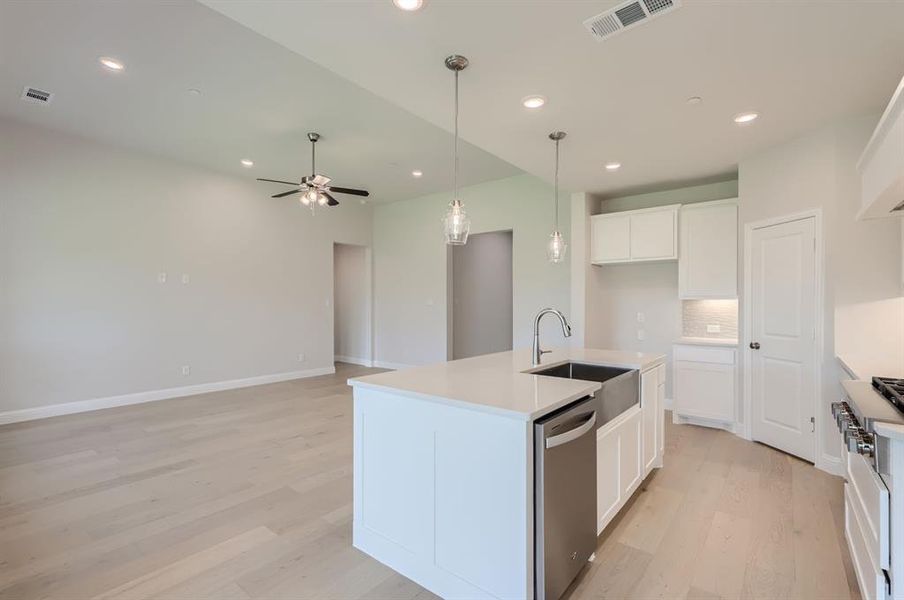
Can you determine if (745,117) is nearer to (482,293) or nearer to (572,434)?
(572,434)

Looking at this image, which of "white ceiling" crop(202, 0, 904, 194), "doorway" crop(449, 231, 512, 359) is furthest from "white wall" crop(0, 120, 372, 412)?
"white ceiling" crop(202, 0, 904, 194)

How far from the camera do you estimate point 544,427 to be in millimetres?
1613

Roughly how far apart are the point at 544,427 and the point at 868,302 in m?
3.06

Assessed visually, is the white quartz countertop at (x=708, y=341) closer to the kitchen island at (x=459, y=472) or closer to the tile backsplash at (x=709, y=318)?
the tile backsplash at (x=709, y=318)

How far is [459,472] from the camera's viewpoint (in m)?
1.74

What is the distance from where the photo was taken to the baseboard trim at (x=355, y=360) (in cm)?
793

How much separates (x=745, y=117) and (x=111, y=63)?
4661 millimetres

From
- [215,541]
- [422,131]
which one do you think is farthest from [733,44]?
[215,541]

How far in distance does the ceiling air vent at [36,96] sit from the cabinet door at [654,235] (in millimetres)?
5831

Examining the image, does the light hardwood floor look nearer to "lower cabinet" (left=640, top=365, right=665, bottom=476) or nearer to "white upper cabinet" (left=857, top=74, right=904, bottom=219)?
"lower cabinet" (left=640, top=365, right=665, bottom=476)

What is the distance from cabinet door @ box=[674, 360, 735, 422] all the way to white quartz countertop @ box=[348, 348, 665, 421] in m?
1.79

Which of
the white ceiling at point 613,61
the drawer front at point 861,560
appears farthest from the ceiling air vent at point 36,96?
the drawer front at point 861,560

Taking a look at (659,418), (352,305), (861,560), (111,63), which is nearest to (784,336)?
(659,418)

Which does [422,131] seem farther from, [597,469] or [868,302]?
[868,302]
